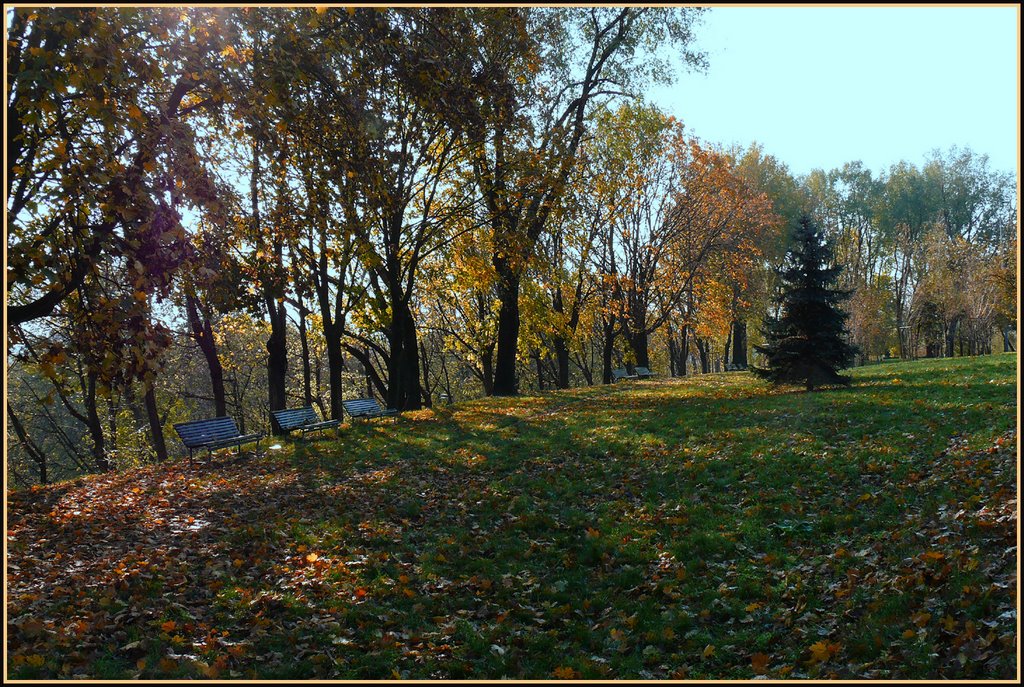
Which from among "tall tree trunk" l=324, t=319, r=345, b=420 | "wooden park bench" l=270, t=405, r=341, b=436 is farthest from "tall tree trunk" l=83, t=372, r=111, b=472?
"wooden park bench" l=270, t=405, r=341, b=436

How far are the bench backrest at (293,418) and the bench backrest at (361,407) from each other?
5.69ft

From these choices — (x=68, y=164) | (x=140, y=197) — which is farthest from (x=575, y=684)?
(x=68, y=164)

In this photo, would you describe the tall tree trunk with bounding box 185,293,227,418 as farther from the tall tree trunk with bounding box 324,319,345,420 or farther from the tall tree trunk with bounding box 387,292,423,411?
the tall tree trunk with bounding box 387,292,423,411

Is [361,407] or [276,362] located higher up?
[276,362]

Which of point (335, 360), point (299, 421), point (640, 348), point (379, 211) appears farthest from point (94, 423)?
point (640, 348)

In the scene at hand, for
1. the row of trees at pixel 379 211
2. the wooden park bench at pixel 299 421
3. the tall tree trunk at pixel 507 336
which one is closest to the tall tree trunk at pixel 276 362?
the row of trees at pixel 379 211

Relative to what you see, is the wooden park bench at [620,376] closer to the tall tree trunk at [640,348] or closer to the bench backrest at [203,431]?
the tall tree trunk at [640,348]

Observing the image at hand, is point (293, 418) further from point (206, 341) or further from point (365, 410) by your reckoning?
point (206, 341)

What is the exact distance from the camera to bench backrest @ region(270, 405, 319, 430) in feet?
53.1

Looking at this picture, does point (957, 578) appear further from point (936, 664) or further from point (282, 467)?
point (282, 467)

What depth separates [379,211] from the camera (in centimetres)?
1154

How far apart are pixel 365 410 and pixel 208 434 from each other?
552 cm

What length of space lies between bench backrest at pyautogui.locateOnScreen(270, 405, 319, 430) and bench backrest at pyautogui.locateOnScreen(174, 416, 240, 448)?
4.46ft

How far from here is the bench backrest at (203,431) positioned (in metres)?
13.8
